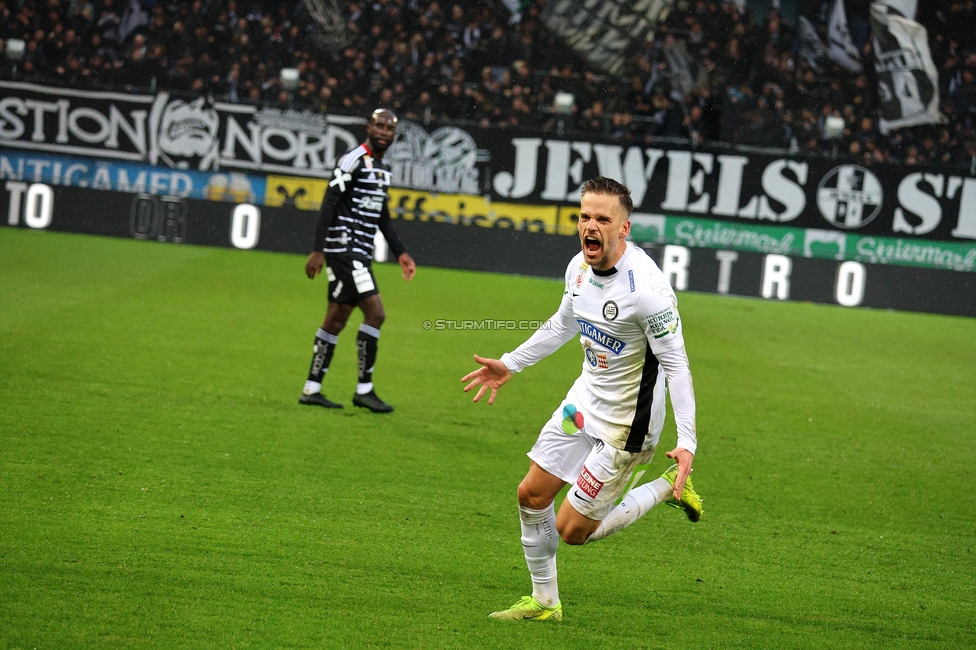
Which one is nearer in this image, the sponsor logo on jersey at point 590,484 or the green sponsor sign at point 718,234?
the sponsor logo on jersey at point 590,484

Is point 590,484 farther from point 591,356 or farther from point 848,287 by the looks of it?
point 848,287

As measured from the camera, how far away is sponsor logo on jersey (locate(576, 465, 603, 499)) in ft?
13.8

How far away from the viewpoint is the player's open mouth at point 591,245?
402cm

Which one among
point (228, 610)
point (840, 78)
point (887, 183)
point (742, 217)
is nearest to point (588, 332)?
point (228, 610)

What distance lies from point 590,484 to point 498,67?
1866 cm

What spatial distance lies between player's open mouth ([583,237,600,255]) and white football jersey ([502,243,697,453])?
0.17 metres

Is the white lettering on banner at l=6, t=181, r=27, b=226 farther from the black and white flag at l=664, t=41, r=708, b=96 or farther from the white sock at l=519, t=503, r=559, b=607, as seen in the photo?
the white sock at l=519, t=503, r=559, b=607

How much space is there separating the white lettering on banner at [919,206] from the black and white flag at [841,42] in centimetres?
476

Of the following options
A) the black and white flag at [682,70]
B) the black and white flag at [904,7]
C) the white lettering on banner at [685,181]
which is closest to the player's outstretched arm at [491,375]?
the white lettering on banner at [685,181]

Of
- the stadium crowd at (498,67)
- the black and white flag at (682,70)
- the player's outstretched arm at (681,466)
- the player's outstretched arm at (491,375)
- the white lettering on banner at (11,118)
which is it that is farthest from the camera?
the black and white flag at (682,70)

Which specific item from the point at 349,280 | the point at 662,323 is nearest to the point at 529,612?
the point at 662,323

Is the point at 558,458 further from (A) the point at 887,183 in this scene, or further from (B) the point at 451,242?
(A) the point at 887,183

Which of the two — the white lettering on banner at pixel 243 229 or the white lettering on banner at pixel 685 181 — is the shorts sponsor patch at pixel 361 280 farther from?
the white lettering on banner at pixel 685 181

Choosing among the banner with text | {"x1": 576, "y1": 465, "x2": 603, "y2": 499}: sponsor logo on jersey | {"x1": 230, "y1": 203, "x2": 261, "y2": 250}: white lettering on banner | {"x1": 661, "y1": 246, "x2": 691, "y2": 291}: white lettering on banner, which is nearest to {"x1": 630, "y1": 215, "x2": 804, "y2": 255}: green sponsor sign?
the banner with text
